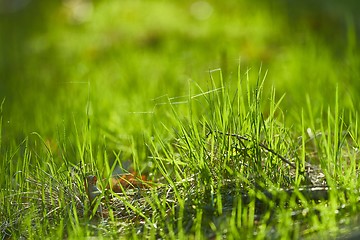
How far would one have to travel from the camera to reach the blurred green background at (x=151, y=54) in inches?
134

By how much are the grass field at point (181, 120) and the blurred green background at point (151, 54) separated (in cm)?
1

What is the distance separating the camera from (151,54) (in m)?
4.64

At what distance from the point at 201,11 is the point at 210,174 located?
320 centimetres

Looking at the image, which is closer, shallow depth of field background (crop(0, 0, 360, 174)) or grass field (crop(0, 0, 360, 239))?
grass field (crop(0, 0, 360, 239))

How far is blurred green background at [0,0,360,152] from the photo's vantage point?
341cm

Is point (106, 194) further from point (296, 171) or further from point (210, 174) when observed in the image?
point (296, 171)

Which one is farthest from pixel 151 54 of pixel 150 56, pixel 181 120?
pixel 181 120

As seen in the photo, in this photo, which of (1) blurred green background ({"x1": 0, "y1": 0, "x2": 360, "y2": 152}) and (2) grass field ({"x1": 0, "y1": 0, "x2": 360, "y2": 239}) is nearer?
(2) grass field ({"x1": 0, "y1": 0, "x2": 360, "y2": 239})

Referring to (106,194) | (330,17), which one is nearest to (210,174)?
(106,194)

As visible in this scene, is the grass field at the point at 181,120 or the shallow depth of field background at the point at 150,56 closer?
the grass field at the point at 181,120

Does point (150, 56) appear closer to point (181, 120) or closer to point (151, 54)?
point (151, 54)

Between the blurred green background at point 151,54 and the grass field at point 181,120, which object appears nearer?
the grass field at point 181,120

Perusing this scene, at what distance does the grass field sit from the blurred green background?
1 cm

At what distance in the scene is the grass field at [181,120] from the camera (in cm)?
223
